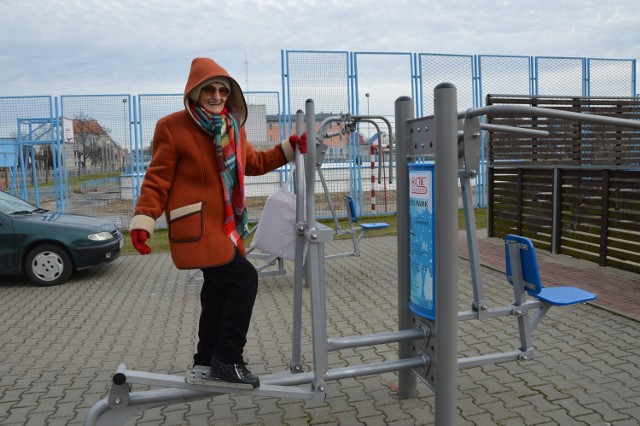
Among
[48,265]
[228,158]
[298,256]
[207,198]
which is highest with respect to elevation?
[228,158]

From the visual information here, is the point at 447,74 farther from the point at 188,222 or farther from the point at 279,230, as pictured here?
the point at 188,222

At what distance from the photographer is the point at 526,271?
3590 millimetres

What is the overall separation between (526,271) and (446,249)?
3.20 ft

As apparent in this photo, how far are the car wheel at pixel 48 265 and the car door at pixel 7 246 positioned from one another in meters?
0.20

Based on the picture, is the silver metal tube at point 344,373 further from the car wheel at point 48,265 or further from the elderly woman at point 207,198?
the car wheel at point 48,265

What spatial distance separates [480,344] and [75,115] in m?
11.3

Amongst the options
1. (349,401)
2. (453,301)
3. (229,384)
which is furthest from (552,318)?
(229,384)

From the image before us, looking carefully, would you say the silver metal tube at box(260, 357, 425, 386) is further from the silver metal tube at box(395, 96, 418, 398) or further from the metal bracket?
the metal bracket

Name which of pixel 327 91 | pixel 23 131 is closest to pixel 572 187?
pixel 327 91

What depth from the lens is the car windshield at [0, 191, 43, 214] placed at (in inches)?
319

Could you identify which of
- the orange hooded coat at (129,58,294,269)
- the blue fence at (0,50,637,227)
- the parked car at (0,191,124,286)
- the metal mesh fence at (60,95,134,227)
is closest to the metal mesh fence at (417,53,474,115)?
the blue fence at (0,50,637,227)

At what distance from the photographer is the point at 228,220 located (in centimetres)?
304

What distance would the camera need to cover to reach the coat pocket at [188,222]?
295 centimetres

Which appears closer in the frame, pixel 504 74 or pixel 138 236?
pixel 138 236
